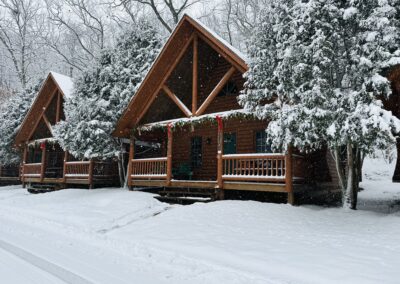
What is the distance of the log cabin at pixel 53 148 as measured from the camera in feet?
61.4

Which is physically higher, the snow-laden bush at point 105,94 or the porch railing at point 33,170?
the snow-laden bush at point 105,94

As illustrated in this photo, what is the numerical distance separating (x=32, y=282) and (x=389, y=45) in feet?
31.1

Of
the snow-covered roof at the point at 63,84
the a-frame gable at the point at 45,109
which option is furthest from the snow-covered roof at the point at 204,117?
the a-frame gable at the point at 45,109

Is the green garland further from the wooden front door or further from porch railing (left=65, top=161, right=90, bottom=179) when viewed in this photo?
porch railing (left=65, top=161, right=90, bottom=179)

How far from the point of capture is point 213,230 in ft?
28.6

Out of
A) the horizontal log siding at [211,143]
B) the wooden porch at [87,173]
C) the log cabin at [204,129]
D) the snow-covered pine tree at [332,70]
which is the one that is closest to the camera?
the snow-covered pine tree at [332,70]

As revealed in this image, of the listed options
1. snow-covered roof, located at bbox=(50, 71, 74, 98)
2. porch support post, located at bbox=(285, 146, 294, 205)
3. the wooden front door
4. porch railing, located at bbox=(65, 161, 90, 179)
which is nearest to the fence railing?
porch railing, located at bbox=(65, 161, 90, 179)

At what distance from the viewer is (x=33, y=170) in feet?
74.2

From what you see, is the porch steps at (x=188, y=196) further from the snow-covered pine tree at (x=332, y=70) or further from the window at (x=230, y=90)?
the window at (x=230, y=90)

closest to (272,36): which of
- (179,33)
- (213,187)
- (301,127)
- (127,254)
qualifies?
(301,127)

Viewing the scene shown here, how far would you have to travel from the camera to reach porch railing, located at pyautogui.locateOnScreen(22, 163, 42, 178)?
22016 mm

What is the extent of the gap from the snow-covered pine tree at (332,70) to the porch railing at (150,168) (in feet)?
19.5

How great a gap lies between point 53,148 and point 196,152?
9930 mm

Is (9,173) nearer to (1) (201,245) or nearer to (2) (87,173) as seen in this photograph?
(2) (87,173)
